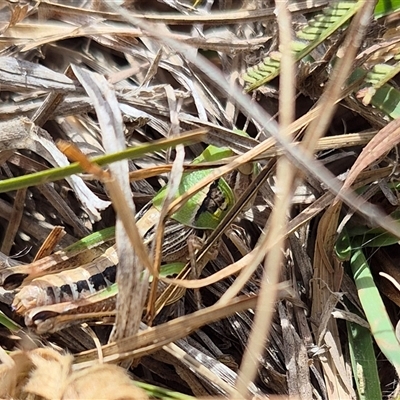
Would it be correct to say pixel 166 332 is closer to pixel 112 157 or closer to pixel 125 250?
pixel 125 250

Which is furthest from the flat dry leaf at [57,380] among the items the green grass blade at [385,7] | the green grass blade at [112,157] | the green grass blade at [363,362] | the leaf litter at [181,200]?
the green grass blade at [385,7]

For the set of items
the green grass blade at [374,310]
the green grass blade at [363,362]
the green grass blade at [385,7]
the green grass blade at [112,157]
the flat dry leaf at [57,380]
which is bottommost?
the green grass blade at [363,362]

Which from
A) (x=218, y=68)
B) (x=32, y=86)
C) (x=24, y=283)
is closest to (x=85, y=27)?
(x=32, y=86)

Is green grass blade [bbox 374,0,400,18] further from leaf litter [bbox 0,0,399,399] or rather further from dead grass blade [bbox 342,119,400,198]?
dead grass blade [bbox 342,119,400,198]

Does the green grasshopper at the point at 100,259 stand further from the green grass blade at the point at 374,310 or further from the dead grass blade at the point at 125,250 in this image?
the green grass blade at the point at 374,310

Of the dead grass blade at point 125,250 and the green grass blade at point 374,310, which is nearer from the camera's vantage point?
the dead grass blade at point 125,250

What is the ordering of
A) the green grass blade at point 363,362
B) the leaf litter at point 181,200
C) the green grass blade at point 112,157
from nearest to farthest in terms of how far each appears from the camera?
1. the green grass blade at point 112,157
2. the leaf litter at point 181,200
3. the green grass blade at point 363,362
